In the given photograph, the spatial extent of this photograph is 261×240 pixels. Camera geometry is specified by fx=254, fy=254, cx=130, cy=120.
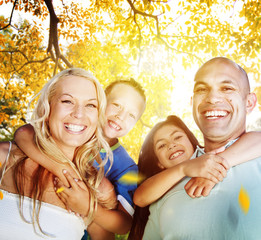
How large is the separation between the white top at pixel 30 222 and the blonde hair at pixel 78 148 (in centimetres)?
10

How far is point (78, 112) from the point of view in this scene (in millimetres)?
1797

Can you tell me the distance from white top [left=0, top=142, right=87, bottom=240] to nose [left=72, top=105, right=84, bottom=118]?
631 mm

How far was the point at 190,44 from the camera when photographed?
4.54 metres

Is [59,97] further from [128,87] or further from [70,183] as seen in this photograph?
[128,87]

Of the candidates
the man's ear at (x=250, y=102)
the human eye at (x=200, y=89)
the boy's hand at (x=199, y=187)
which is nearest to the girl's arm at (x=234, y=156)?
the boy's hand at (x=199, y=187)

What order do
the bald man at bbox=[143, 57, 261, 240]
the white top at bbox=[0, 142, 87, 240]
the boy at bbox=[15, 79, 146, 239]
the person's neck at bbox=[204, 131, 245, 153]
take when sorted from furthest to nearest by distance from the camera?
the boy at bbox=[15, 79, 146, 239] < the person's neck at bbox=[204, 131, 245, 153] < the white top at bbox=[0, 142, 87, 240] < the bald man at bbox=[143, 57, 261, 240]

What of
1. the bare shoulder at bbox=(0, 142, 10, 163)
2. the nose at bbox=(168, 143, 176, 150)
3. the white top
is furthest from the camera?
the nose at bbox=(168, 143, 176, 150)

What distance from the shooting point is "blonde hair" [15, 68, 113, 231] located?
6.01 feet

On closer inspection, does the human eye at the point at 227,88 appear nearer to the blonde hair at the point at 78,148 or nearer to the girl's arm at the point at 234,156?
the girl's arm at the point at 234,156

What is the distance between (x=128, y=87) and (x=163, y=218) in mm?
1585

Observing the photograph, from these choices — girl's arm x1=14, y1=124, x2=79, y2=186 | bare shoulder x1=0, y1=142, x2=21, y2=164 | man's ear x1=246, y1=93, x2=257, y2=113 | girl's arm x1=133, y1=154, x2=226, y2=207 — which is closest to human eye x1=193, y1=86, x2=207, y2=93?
man's ear x1=246, y1=93, x2=257, y2=113

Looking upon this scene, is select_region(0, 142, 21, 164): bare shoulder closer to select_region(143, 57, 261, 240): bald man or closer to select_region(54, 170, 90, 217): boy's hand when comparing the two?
select_region(54, 170, 90, 217): boy's hand

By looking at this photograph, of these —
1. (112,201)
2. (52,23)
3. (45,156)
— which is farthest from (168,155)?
(52,23)

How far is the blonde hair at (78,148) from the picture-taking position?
1.83 metres
